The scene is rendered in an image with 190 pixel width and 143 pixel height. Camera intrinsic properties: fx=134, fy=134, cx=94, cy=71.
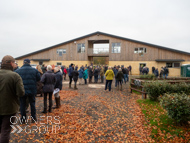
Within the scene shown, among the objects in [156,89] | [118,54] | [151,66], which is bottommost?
[156,89]

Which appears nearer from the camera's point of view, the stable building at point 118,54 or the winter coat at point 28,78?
the winter coat at point 28,78

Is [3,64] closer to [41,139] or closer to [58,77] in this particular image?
[41,139]

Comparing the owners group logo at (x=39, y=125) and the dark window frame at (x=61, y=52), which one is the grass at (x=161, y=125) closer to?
the owners group logo at (x=39, y=125)

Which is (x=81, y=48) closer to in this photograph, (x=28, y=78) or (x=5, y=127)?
(x=28, y=78)

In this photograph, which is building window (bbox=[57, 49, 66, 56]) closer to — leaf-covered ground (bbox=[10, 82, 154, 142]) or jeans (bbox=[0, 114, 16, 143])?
leaf-covered ground (bbox=[10, 82, 154, 142])

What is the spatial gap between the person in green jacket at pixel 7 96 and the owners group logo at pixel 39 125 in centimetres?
155

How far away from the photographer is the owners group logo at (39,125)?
445 centimetres

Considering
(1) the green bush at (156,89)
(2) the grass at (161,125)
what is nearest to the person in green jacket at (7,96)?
(2) the grass at (161,125)

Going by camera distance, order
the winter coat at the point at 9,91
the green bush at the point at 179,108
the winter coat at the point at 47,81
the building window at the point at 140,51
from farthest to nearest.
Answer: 1. the building window at the point at 140,51
2. the winter coat at the point at 47,81
3. the green bush at the point at 179,108
4. the winter coat at the point at 9,91

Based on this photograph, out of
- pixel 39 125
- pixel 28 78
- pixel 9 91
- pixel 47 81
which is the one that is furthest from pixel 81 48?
pixel 9 91

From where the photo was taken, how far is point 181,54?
25.7 meters

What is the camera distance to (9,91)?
113 inches

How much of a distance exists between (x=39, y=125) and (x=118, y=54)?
25.6 meters

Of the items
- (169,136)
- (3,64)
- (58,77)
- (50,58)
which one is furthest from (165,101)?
(50,58)
